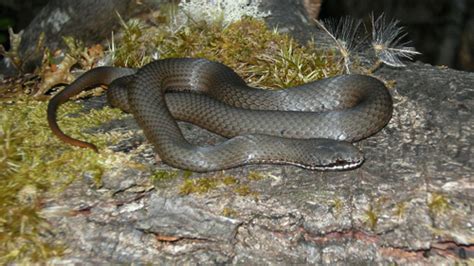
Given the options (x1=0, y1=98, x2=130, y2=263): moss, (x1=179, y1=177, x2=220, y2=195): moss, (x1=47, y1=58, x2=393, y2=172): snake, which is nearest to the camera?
(x1=0, y1=98, x2=130, y2=263): moss

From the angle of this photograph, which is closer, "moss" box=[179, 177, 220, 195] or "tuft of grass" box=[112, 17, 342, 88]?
"moss" box=[179, 177, 220, 195]

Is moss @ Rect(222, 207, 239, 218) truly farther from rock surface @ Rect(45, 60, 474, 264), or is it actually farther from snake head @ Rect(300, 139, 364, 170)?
snake head @ Rect(300, 139, 364, 170)

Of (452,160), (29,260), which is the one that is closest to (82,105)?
(29,260)

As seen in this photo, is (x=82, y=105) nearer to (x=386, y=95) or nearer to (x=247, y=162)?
(x=247, y=162)

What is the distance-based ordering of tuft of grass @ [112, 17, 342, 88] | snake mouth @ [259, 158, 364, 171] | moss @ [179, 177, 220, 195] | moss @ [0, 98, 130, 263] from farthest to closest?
1. tuft of grass @ [112, 17, 342, 88]
2. snake mouth @ [259, 158, 364, 171]
3. moss @ [179, 177, 220, 195]
4. moss @ [0, 98, 130, 263]

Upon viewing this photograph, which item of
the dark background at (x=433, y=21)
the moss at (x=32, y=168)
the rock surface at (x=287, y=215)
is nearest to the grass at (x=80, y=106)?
the moss at (x=32, y=168)

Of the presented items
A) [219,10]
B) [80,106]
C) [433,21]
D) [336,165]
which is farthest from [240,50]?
[433,21]

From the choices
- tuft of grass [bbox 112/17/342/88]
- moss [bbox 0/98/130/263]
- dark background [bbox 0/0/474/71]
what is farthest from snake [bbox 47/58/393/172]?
dark background [bbox 0/0/474/71]
